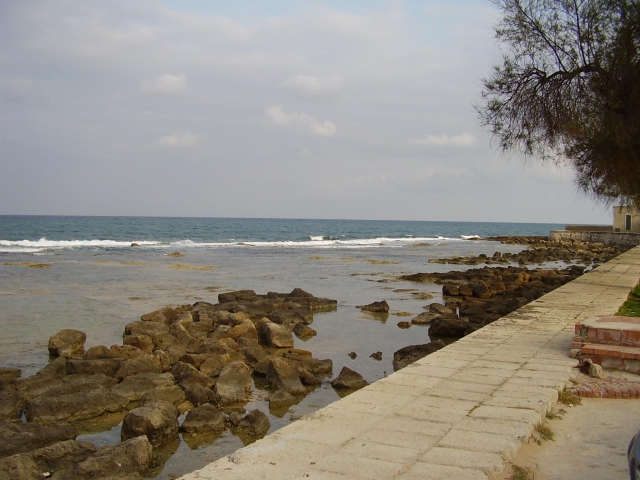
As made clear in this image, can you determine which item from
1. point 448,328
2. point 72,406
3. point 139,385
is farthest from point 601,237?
point 72,406

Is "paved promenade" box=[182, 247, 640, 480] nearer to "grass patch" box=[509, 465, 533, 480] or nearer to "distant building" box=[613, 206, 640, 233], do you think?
"grass patch" box=[509, 465, 533, 480]

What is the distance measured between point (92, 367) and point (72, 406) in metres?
1.79

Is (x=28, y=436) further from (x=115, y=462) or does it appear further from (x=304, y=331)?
(x=304, y=331)

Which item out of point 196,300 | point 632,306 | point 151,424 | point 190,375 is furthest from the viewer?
point 196,300

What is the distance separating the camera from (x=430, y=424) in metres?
4.62

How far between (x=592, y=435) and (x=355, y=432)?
74.1 inches

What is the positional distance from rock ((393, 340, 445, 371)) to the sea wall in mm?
40392

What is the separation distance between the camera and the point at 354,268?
2898 centimetres

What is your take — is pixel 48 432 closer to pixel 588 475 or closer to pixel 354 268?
pixel 588 475

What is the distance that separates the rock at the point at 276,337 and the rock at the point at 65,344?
→ 129 inches

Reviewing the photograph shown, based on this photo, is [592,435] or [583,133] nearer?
[592,435]

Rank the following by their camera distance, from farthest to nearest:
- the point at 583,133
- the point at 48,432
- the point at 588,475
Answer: the point at 583,133 → the point at 48,432 → the point at 588,475

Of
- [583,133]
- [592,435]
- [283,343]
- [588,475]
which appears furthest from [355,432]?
[583,133]

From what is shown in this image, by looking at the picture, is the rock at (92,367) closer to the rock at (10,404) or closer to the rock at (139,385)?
the rock at (139,385)
